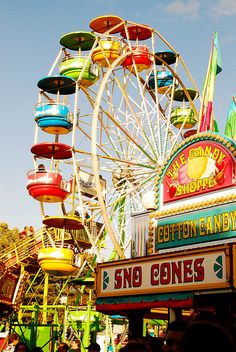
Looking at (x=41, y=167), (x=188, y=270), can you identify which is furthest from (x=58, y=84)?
(x=188, y=270)

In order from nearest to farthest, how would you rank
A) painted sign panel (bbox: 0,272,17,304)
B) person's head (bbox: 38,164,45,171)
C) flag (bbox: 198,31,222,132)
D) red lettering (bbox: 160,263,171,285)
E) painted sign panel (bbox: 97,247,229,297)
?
1. painted sign panel (bbox: 97,247,229,297)
2. red lettering (bbox: 160,263,171,285)
3. flag (bbox: 198,31,222,132)
4. painted sign panel (bbox: 0,272,17,304)
5. person's head (bbox: 38,164,45,171)

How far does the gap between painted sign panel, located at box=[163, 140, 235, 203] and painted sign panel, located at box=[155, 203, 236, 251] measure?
1.33ft

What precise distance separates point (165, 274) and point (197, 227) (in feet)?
5.14

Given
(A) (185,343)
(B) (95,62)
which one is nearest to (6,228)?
(B) (95,62)

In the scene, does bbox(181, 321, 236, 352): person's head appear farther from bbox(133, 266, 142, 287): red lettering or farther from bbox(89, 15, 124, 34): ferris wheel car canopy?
bbox(89, 15, 124, 34): ferris wheel car canopy

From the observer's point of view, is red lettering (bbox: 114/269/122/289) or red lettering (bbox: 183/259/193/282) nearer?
red lettering (bbox: 183/259/193/282)

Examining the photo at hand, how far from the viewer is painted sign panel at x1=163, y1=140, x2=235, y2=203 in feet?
30.3

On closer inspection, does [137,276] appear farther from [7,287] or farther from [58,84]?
[58,84]

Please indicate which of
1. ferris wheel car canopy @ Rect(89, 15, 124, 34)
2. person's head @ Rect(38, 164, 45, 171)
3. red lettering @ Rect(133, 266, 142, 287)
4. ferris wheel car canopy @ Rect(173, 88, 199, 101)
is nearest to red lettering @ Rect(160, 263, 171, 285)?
red lettering @ Rect(133, 266, 142, 287)

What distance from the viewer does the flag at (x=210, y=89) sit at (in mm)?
12039

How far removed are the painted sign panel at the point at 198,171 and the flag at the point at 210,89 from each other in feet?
6.72

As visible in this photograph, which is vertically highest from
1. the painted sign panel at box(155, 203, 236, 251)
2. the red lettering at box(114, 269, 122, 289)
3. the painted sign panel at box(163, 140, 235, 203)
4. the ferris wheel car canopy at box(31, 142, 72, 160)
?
the ferris wheel car canopy at box(31, 142, 72, 160)

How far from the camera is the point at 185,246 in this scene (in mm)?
9539

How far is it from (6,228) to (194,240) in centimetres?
3535
